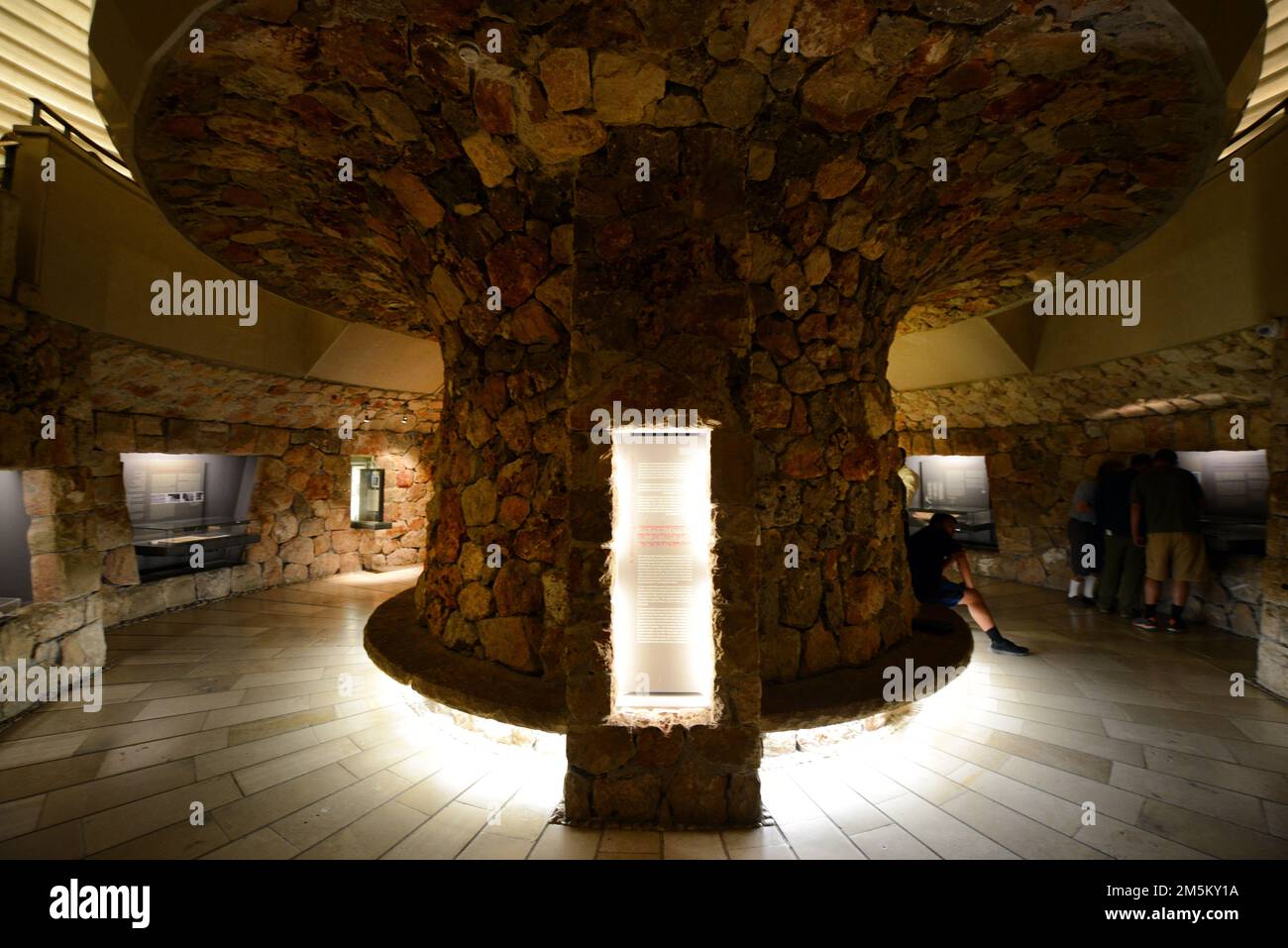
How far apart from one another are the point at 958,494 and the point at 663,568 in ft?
25.6

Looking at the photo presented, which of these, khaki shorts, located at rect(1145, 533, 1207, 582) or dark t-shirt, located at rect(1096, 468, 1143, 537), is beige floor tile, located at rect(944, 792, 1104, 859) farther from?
dark t-shirt, located at rect(1096, 468, 1143, 537)

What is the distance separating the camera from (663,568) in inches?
97.1

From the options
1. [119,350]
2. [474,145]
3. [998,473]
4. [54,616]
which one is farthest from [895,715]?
[119,350]

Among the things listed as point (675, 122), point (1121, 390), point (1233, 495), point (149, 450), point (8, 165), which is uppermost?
point (8, 165)

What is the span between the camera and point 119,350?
4.57 metres

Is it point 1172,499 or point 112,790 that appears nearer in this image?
point 112,790

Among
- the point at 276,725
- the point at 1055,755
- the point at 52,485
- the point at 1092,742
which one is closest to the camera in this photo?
the point at 1055,755

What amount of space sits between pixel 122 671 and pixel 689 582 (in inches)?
202

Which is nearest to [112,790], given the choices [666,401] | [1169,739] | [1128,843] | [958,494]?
[666,401]

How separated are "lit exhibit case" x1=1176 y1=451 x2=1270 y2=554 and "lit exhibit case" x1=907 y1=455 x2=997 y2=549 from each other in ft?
7.67

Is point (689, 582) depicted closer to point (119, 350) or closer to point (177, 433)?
point (119, 350)

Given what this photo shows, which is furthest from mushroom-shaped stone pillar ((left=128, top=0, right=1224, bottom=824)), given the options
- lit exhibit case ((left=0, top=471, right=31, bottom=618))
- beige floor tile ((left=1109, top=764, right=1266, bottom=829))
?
lit exhibit case ((left=0, top=471, right=31, bottom=618))

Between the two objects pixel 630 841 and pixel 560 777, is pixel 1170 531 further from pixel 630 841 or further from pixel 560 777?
pixel 560 777

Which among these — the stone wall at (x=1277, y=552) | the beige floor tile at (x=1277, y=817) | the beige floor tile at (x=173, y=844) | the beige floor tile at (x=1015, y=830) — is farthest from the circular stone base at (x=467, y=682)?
the stone wall at (x=1277, y=552)
